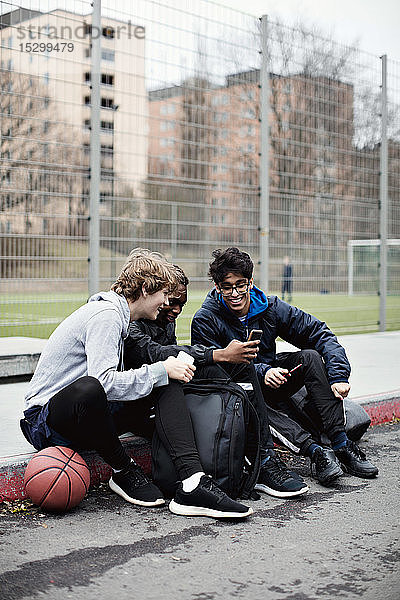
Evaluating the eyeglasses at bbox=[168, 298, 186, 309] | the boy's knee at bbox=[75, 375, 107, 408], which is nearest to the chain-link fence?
the eyeglasses at bbox=[168, 298, 186, 309]

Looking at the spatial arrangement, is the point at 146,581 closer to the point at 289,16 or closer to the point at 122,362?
the point at 122,362

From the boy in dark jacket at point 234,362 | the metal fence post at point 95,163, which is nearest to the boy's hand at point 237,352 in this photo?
the boy in dark jacket at point 234,362

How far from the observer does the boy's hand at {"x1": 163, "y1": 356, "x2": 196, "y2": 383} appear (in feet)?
13.9

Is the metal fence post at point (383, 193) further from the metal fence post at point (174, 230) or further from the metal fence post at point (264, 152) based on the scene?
the metal fence post at point (174, 230)

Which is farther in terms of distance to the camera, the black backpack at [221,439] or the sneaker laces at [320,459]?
the sneaker laces at [320,459]

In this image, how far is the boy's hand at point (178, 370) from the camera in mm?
4234

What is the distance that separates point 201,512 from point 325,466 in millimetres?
962

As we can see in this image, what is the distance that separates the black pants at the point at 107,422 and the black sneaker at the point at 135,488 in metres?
0.07

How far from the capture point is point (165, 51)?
372 inches

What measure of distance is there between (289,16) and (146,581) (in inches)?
367

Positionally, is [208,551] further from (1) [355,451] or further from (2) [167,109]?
(2) [167,109]

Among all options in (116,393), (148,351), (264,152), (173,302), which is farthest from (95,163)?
(116,393)

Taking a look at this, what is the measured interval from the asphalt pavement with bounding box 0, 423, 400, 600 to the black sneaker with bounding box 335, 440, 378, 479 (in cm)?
26

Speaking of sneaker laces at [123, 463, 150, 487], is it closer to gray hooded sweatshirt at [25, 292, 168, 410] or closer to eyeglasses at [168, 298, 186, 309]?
gray hooded sweatshirt at [25, 292, 168, 410]
